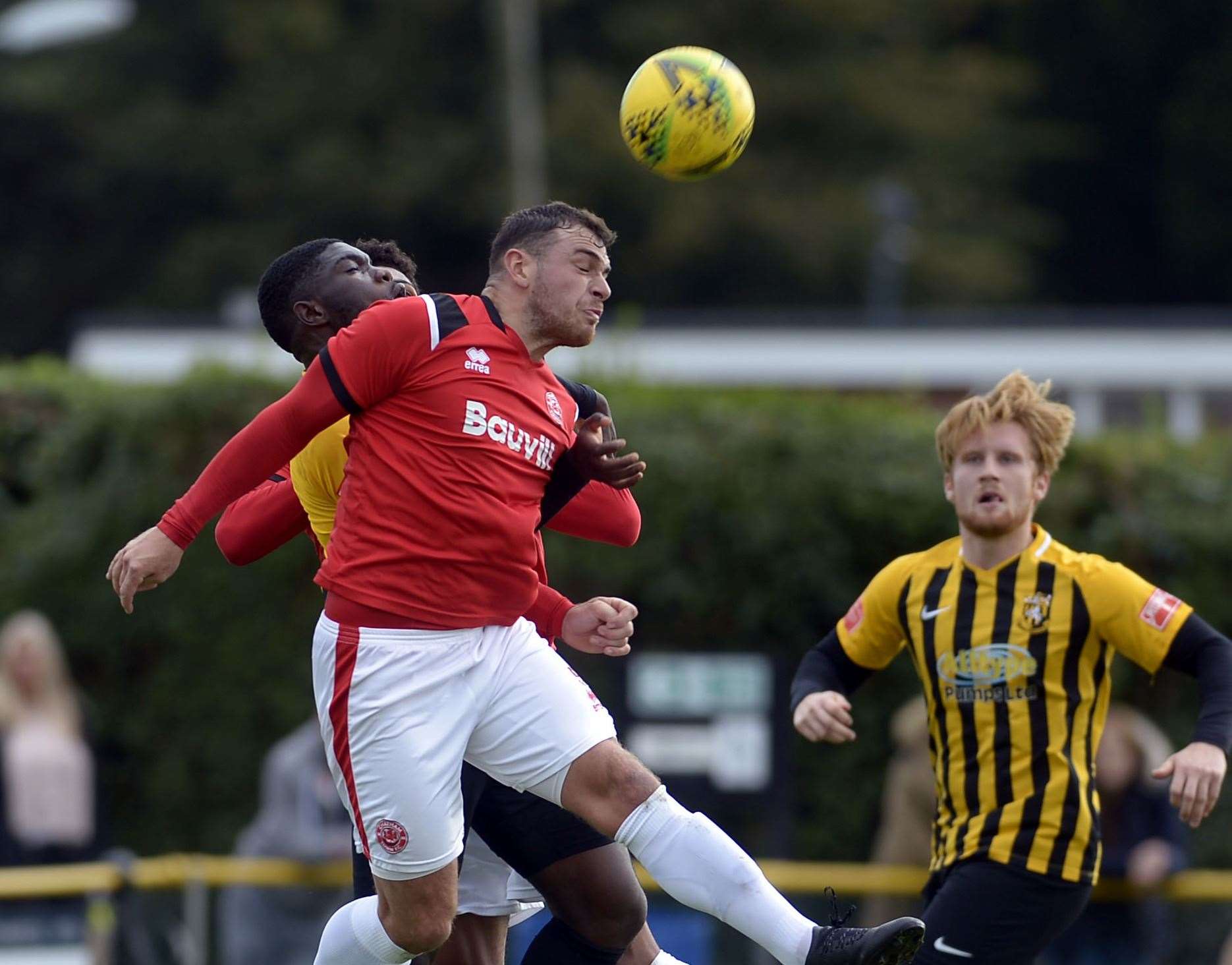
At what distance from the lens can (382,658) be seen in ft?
16.3

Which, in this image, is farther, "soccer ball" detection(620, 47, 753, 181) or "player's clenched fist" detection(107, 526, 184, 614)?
"soccer ball" detection(620, 47, 753, 181)

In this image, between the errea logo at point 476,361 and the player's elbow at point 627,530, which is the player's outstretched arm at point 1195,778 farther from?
the errea logo at point 476,361

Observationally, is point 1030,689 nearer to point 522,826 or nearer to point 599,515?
point 599,515

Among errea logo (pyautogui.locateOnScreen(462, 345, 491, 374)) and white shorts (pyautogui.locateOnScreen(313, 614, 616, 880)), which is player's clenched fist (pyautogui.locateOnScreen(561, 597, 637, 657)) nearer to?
white shorts (pyautogui.locateOnScreen(313, 614, 616, 880))

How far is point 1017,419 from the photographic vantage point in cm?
575

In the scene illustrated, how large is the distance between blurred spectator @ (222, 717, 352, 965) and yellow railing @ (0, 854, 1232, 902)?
6 cm

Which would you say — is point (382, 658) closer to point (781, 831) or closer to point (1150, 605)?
point (1150, 605)

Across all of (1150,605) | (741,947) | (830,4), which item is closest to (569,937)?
(1150,605)

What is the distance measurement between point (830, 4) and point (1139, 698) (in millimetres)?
27561

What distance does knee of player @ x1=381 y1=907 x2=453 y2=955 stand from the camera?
16.4ft

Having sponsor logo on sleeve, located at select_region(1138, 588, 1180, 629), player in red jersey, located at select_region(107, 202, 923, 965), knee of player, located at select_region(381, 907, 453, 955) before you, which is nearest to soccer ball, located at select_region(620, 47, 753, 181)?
player in red jersey, located at select_region(107, 202, 923, 965)

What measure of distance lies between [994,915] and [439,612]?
1839 mm

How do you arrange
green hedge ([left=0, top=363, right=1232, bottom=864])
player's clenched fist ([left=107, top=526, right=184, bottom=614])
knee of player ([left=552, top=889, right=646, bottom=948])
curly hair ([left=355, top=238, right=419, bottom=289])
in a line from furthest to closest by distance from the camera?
1. green hedge ([left=0, top=363, right=1232, bottom=864])
2. curly hair ([left=355, top=238, right=419, bottom=289])
3. knee of player ([left=552, top=889, right=646, bottom=948])
4. player's clenched fist ([left=107, top=526, right=184, bottom=614])

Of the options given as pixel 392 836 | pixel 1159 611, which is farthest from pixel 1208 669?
pixel 392 836
